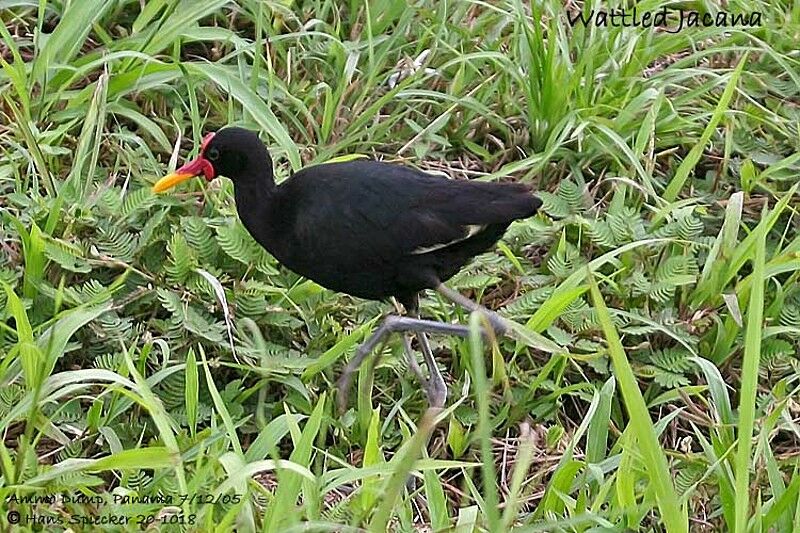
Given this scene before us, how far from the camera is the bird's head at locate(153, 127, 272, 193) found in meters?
3.61

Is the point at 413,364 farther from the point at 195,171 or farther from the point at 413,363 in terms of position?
the point at 195,171

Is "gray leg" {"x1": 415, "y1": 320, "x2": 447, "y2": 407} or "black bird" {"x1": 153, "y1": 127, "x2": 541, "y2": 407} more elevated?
"black bird" {"x1": 153, "y1": 127, "x2": 541, "y2": 407}

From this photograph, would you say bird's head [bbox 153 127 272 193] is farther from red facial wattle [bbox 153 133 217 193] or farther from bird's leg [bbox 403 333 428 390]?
bird's leg [bbox 403 333 428 390]

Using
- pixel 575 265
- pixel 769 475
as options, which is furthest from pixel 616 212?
pixel 769 475

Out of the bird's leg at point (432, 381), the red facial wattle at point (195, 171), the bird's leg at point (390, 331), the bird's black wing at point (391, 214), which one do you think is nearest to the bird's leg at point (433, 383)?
the bird's leg at point (432, 381)

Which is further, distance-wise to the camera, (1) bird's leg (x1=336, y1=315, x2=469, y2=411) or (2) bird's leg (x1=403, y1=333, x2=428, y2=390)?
(2) bird's leg (x1=403, y1=333, x2=428, y2=390)

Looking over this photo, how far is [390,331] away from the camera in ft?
10.6

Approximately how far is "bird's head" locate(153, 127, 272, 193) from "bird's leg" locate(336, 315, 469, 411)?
0.62 m

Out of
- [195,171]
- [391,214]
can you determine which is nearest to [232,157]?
[195,171]

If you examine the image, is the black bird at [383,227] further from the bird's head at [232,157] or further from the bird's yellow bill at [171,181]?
the bird's yellow bill at [171,181]

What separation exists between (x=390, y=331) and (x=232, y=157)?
0.78m

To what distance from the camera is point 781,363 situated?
12.7ft

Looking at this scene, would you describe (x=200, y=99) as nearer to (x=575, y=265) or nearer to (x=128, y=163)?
(x=128, y=163)

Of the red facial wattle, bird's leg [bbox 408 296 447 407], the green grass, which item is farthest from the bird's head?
bird's leg [bbox 408 296 447 407]
